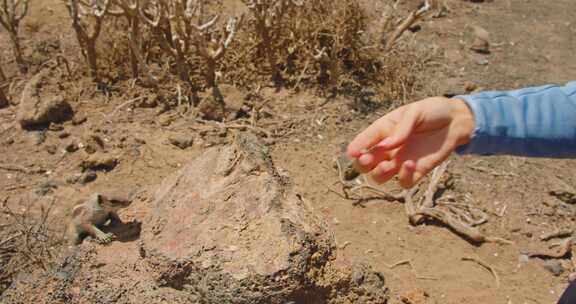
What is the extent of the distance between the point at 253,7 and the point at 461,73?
186 centimetres

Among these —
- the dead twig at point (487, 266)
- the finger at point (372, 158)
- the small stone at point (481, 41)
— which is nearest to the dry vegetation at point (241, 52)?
the small stone at point (481, 41)

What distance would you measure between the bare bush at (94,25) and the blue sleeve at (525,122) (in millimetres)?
3296

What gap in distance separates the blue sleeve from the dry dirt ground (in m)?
1.48

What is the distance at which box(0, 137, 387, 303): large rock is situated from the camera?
6.45ft

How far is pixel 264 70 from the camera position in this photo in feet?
16.0

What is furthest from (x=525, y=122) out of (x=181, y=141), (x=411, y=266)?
(x=181, y=141)

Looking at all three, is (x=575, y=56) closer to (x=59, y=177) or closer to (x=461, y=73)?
(x=461, y=73)

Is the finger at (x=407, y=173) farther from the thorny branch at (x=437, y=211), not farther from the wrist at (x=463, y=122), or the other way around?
the thorny branch at (x=437, y=211)

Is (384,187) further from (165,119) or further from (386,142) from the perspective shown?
(386,142)

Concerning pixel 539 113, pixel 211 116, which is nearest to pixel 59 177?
pixel 211 116

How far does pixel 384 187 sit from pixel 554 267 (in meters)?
1.08

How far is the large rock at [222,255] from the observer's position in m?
1.97

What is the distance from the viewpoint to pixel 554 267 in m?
3.44

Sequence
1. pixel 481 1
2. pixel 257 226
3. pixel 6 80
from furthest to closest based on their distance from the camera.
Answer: pixel 481 1 < pixel 6 80 < pixel 257 226
